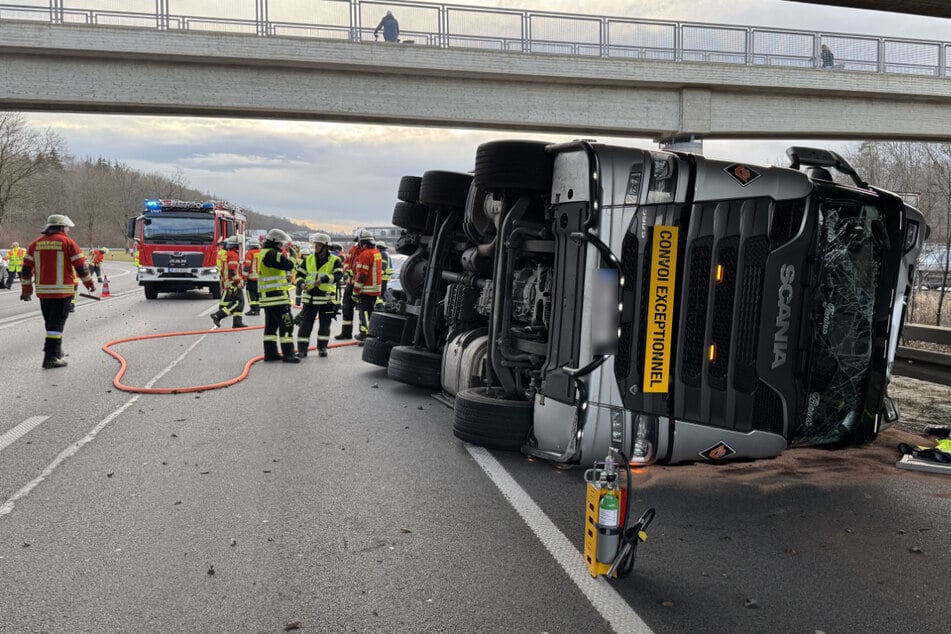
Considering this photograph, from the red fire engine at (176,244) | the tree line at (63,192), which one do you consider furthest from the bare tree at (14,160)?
the red fire engine at (176,244)

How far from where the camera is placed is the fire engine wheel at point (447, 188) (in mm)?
8227

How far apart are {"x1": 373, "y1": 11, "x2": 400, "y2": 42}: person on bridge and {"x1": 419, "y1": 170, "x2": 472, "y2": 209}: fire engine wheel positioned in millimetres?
15110

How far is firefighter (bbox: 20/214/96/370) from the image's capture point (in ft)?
33.5

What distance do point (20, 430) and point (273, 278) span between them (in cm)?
457

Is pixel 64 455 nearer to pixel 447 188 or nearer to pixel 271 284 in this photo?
pixel 447 188

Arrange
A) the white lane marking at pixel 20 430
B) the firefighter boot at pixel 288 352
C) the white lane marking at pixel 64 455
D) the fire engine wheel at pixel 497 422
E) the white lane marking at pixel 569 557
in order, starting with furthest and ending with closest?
the firefighter boot at pixel 288 352 < the white lane marking at pixel 20 430 < the fire engine wheel at pixel 497 422 < the white lane marking at pixel 64 455 < the white lane marking at pixel 569 557

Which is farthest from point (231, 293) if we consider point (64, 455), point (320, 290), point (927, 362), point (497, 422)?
point (927, 362)

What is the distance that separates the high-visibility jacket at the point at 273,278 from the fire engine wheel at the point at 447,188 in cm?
328

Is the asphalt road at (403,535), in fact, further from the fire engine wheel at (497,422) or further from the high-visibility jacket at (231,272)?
the high-visibility jacket at (231,272)

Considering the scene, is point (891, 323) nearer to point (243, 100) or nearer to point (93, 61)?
point (243, 100)

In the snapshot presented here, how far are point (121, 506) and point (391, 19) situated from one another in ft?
64.0

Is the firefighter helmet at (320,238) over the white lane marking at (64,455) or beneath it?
over

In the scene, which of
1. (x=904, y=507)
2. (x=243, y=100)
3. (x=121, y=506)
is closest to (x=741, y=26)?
(x=243, y=100)

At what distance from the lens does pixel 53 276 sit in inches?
403
